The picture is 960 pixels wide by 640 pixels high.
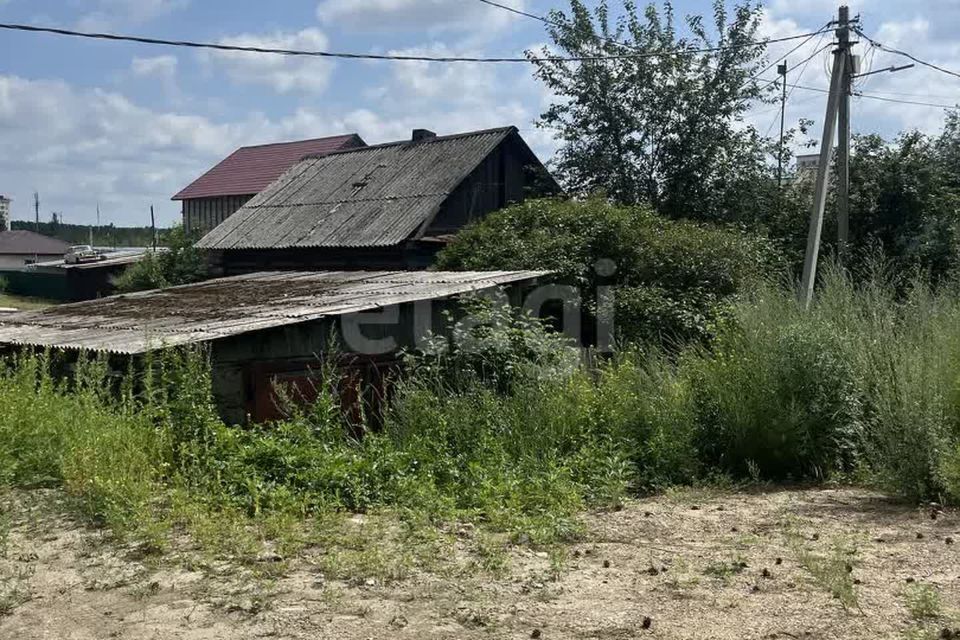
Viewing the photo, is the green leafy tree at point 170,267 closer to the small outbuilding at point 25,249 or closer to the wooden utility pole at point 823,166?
the wooden utility pole at point 823,166

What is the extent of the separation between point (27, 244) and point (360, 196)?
4445 cm

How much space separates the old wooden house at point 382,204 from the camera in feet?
61.5

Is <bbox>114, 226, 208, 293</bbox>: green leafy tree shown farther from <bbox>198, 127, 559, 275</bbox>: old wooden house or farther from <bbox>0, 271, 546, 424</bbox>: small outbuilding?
<bbox>0, 271, 546, 424</bbox>: small outbuilding

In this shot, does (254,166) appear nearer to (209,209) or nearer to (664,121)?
(209,209)

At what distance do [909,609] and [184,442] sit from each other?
16.0 feet

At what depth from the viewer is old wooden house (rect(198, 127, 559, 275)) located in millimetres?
18750

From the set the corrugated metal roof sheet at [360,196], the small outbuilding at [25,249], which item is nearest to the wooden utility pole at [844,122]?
the corrugated metal roof sheet at [360,196]

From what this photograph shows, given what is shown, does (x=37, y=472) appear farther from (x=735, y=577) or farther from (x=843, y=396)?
(x=843, y=396)

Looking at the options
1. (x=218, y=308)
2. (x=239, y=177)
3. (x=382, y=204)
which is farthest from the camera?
(x=239, y=177)

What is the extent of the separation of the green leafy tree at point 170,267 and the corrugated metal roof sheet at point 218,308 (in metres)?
11.5

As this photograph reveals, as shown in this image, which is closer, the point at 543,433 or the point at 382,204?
the point at 543,433

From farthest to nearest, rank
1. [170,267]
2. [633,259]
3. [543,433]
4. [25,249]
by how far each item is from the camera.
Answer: [25,249]
[170,267]
[633,259]
[543,433]

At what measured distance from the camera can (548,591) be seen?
4.43 metres

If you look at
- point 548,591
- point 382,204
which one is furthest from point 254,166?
point 548,591
